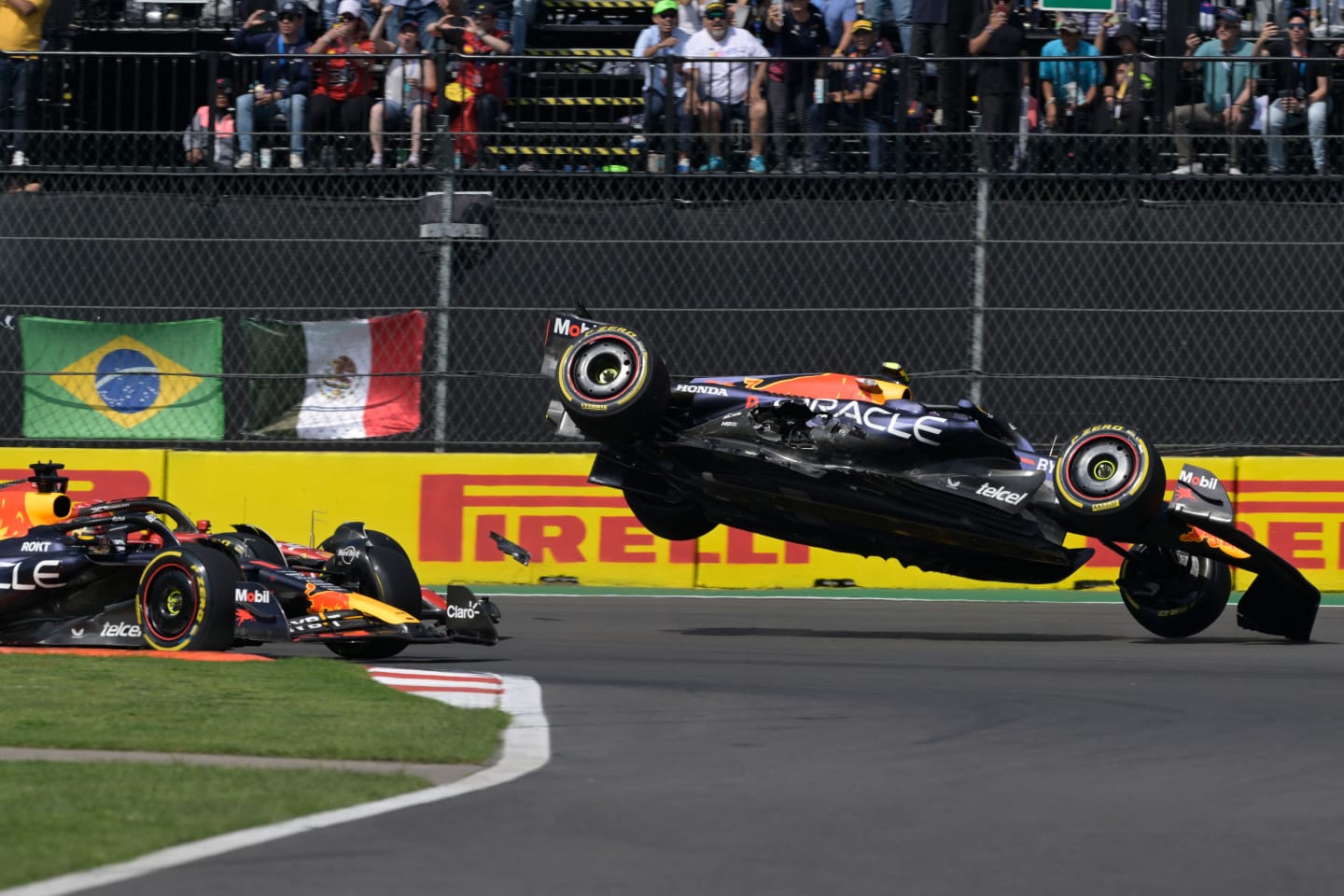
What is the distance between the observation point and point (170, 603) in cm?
972

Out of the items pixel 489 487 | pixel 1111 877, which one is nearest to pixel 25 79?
pixel 489 487

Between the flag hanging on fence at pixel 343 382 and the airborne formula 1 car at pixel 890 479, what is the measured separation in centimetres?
299

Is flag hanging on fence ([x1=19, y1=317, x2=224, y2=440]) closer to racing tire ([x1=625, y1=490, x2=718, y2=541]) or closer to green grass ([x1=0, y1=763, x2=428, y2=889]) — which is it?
racing tire ([x1=625, y1=490, x2=718, y2=541])

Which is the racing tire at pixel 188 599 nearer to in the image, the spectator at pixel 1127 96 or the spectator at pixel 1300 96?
the spectator at pixel 1127 96

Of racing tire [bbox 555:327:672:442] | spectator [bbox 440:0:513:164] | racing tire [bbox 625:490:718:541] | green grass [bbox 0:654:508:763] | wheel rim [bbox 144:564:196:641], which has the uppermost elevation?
spectator [bbox 440:0:513:164]

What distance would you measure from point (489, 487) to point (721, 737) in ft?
22.4

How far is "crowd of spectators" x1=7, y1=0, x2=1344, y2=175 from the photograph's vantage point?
14.4 m

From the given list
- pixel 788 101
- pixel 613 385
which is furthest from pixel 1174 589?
pixel 788 101

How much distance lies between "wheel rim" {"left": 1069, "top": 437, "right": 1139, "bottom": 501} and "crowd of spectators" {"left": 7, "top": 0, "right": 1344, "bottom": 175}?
384 cm

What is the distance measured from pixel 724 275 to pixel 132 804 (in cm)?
886

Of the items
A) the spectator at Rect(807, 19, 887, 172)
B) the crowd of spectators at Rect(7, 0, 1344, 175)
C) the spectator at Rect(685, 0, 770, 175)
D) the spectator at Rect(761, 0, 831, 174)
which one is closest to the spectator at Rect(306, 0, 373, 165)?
the crowd of spectators at Rect(7, 0, 1344, 175)

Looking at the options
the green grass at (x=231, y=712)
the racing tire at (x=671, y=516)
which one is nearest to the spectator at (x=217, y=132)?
the racing tire at (x=671, y=516)

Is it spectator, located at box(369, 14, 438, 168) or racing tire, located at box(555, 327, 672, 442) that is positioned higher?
spectator, located at box(369, 14, 438, 168)

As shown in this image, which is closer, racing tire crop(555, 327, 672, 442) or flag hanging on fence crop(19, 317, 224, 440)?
racing tire crop(555, 327, 672, 442)
